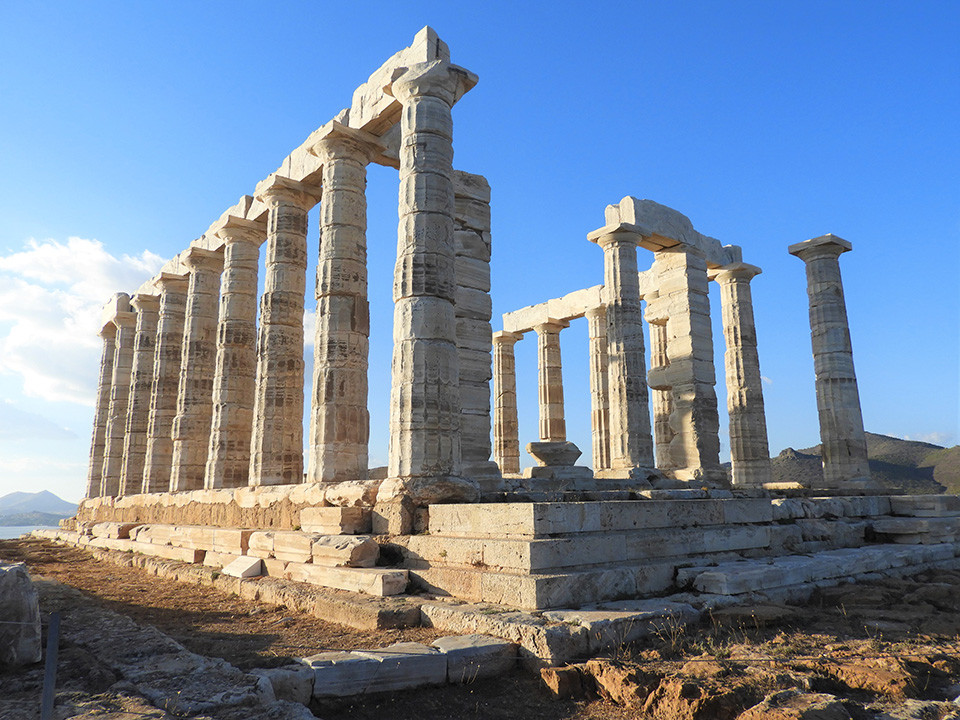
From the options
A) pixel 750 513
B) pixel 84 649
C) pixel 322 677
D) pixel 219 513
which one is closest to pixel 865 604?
pixel 750 513

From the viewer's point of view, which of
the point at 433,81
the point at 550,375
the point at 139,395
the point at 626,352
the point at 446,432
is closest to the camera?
the point at 446,432

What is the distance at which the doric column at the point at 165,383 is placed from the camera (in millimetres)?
21656

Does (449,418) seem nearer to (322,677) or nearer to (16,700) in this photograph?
(322,677)

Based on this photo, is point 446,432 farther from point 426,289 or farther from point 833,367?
point 833,367

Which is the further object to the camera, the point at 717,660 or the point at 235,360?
the point at 235,360

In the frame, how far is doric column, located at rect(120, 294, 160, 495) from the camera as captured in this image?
2403 centimetres

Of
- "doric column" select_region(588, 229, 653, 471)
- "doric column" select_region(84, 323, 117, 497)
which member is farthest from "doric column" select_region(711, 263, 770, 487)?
"doric column" select_region(84, 323, 117, 497)

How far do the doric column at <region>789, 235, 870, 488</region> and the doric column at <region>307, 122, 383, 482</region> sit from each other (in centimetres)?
1417

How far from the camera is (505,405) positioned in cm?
2872

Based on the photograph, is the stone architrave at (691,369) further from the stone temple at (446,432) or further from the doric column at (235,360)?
the doric column at (235,360)

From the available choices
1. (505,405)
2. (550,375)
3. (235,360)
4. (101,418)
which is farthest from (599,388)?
(101,418)

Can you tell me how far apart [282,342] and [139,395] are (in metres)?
12.1

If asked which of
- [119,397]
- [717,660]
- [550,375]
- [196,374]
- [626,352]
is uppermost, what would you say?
[550,375]

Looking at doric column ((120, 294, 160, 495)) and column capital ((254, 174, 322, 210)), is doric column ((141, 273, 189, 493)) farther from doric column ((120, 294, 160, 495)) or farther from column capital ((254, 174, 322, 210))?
column capital ((254, 174, 322, 210))
